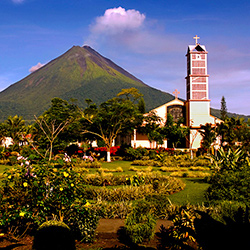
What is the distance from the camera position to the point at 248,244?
2.18 m

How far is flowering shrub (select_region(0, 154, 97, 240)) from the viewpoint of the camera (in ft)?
15.3

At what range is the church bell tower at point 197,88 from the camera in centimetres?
3325

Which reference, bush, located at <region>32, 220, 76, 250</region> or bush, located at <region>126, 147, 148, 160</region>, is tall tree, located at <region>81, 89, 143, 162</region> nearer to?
bush, located at <region>126, 147, 148, 160</region>

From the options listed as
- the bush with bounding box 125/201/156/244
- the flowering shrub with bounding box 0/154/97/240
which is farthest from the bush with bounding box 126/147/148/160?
the flowering shrub with bounding box 0/154/97/240

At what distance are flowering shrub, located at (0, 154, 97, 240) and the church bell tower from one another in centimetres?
2935

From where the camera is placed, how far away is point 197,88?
33531mm

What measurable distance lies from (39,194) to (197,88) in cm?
3076

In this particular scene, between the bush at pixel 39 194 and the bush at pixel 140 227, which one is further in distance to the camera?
the bush at pixel 39 194

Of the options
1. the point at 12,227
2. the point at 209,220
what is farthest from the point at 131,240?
the point at 209,220

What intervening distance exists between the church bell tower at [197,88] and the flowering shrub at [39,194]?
29.4m

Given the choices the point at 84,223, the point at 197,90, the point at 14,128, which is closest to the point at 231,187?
the point at 84,223

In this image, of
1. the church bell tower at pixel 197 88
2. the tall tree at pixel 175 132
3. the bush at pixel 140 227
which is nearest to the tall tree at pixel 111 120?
the tall tree at pixel 175 132

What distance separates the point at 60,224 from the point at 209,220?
2.59 m

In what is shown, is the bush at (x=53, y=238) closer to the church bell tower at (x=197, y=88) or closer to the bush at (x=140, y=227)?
the bush at (x=140, y=227)
